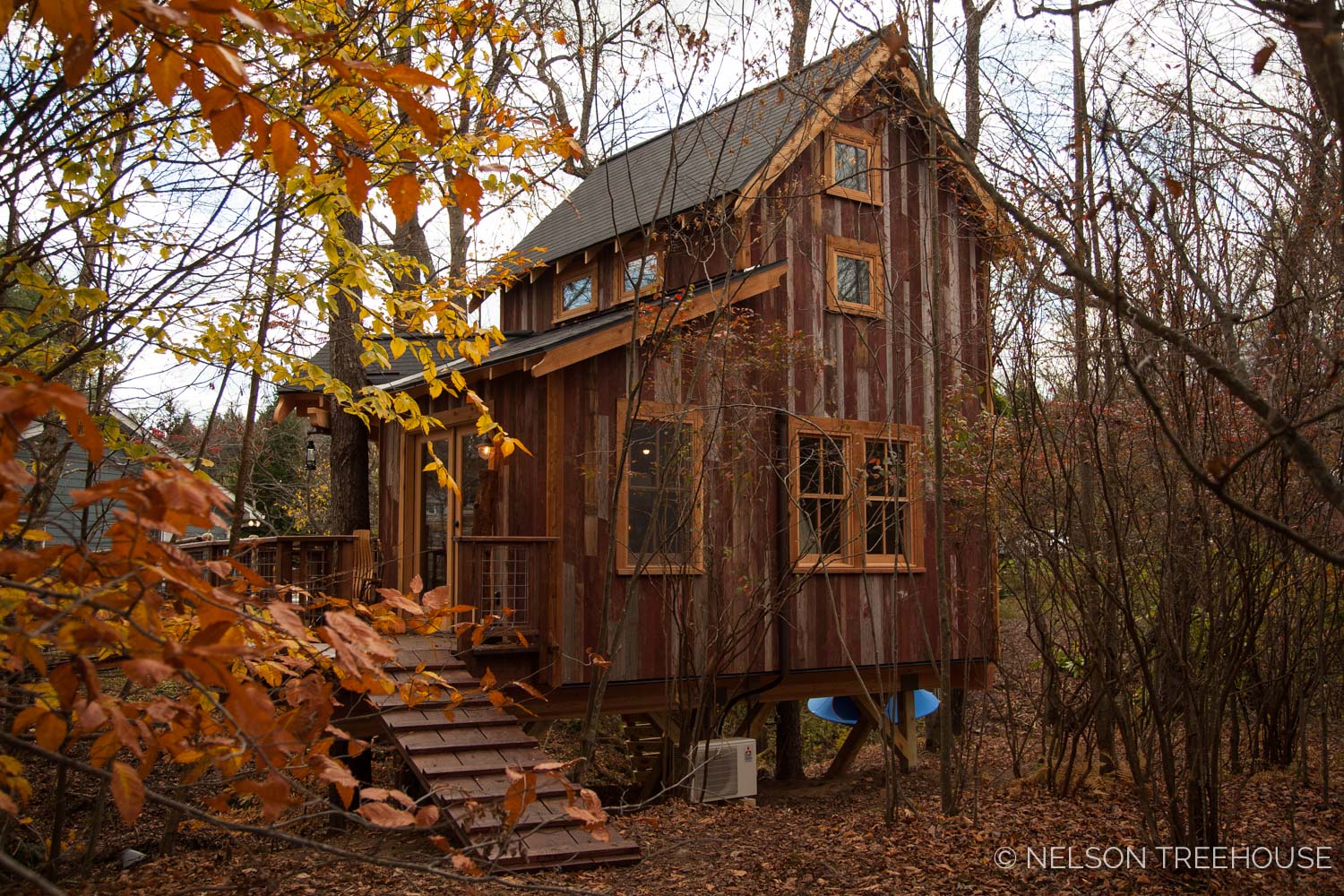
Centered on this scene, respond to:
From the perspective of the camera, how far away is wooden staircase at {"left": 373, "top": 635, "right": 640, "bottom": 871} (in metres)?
6.05

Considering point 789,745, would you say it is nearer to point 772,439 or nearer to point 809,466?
point 809,466

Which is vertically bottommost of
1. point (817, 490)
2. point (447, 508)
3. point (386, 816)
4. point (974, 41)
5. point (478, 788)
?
point (478, 788)

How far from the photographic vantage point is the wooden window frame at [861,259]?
10820mm

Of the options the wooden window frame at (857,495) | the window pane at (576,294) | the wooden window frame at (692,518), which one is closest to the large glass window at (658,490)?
the wooden window frame at (692,518)

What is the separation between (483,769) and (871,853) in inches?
99.2

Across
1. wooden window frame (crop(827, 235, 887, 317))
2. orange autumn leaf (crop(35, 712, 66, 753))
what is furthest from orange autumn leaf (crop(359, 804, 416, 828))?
wooden window frame (crop(827, 235, 887, 317))

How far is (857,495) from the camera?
1009cm

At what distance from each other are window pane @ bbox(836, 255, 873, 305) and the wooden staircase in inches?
217

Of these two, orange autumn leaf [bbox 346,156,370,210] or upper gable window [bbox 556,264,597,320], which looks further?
upper gable window [bbox 556,264,597,320]

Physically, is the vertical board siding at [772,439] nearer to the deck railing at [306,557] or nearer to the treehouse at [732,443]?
the treehouse at [732,443]

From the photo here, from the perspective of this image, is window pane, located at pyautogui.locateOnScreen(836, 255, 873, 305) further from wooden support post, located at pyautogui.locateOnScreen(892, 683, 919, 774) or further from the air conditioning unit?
the air conditioning unit

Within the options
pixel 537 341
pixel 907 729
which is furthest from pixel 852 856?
pixel 907 729

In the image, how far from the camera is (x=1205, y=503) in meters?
6.00

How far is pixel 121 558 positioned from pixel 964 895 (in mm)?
5329
